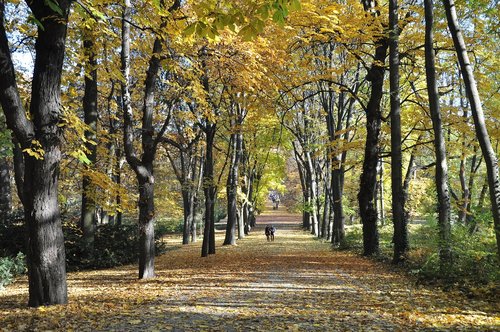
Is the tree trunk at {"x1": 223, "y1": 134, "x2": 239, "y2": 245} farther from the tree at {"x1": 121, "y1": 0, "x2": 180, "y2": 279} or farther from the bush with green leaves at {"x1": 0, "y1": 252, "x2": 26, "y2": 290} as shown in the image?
the tree at {"x1": 121, "y1": 0, "x2": 180, "y2": 279}

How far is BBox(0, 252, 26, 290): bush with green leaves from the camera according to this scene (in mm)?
10711

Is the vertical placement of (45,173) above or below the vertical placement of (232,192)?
above

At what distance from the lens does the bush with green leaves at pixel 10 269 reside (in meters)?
10.7

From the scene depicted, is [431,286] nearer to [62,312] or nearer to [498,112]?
[62,312]

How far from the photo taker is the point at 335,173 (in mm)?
20453

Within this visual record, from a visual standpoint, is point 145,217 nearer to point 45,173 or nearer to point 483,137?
point 45,173

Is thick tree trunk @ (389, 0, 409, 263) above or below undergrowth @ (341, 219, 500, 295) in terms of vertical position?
above

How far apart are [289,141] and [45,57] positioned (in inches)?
976

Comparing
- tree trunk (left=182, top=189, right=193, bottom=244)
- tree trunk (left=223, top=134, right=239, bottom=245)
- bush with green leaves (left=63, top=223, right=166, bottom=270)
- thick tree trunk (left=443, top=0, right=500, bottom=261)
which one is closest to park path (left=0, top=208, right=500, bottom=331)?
thick tree trunk (left=443, top=0, right=500, bottom=261)

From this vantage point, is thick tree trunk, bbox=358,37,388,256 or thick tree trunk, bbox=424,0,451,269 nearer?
thick tree trunk, bbox=424,0,451,269

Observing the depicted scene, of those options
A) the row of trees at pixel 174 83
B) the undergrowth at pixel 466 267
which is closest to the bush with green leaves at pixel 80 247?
the row of trees at pixel 174 83

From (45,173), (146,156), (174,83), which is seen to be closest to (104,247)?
(146,156)

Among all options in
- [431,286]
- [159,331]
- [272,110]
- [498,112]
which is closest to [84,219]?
[272,110]

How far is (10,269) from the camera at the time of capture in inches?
474
